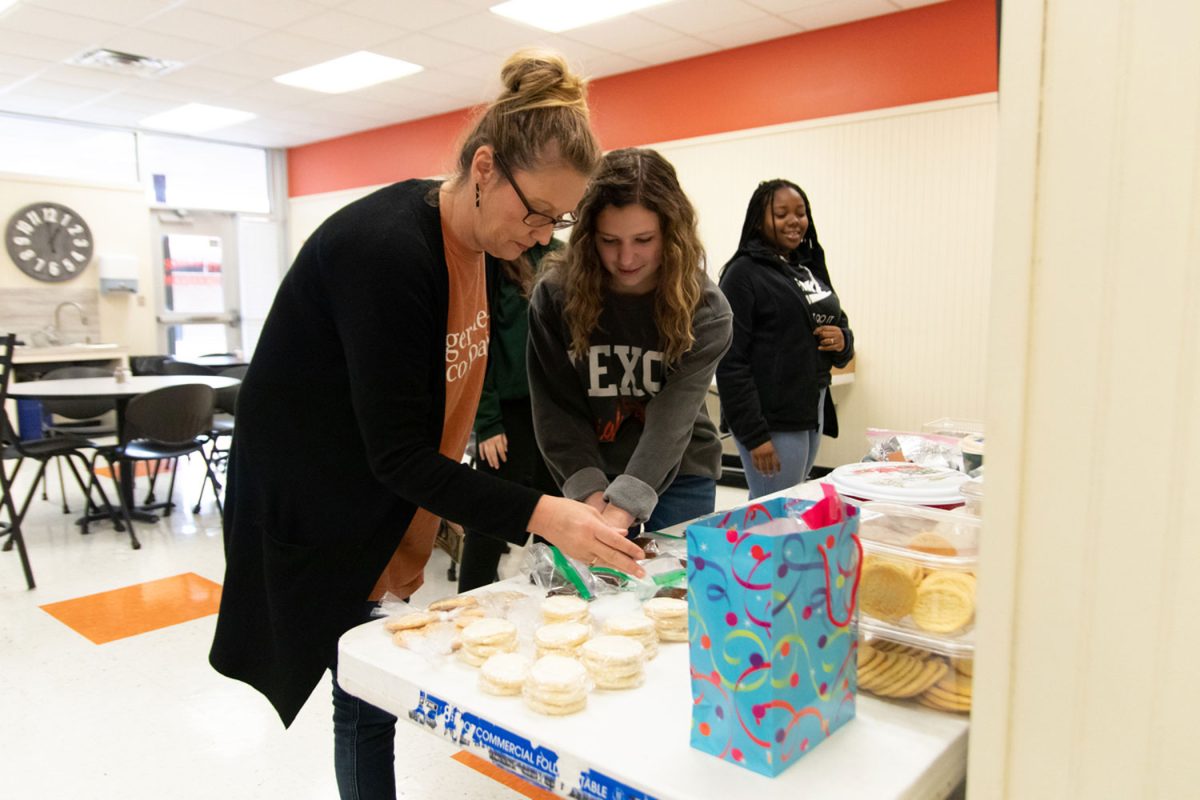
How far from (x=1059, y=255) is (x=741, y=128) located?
5.44m

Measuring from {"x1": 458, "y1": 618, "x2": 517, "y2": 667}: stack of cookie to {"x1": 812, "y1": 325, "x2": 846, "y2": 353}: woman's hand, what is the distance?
187cm

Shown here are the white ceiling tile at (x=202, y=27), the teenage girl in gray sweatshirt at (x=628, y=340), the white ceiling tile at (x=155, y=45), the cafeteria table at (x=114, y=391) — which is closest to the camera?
the teenage girl in gray sweatshirt at (x=628, y=340)

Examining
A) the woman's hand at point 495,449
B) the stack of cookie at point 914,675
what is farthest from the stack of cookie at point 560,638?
the woman's hand at point 495,449

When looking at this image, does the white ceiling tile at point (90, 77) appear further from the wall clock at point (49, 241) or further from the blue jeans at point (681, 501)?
the blue jeans at point (681, 501)

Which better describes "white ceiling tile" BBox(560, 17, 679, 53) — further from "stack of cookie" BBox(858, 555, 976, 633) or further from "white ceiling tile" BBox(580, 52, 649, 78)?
"stack of cookie" BBox(858, 555, 976, 633)

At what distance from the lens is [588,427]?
62.6 inches

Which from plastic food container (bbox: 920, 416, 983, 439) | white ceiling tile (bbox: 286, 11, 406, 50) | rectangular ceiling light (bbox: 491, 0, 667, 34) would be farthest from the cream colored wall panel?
plastic food container (bbox: 920, 416, 983, 439)

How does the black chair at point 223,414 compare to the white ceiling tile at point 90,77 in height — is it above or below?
below

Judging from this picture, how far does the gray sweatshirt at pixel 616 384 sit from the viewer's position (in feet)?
5.06

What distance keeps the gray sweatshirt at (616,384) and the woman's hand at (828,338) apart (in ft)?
3.42

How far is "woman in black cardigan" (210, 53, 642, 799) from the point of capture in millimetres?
1017

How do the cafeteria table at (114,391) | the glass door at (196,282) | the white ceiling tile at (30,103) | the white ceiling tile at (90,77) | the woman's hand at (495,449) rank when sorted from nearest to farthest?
the woman's hand at (495,449) → the cafeteria table at (114,391) → the white ceiling tile at (90,77) → the white ceiling tile at (30,103) → the glass door at (196,282)

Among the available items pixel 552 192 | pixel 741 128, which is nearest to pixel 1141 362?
pixel 552 192

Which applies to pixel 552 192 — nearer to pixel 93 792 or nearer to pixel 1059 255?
pixel 1059 255
